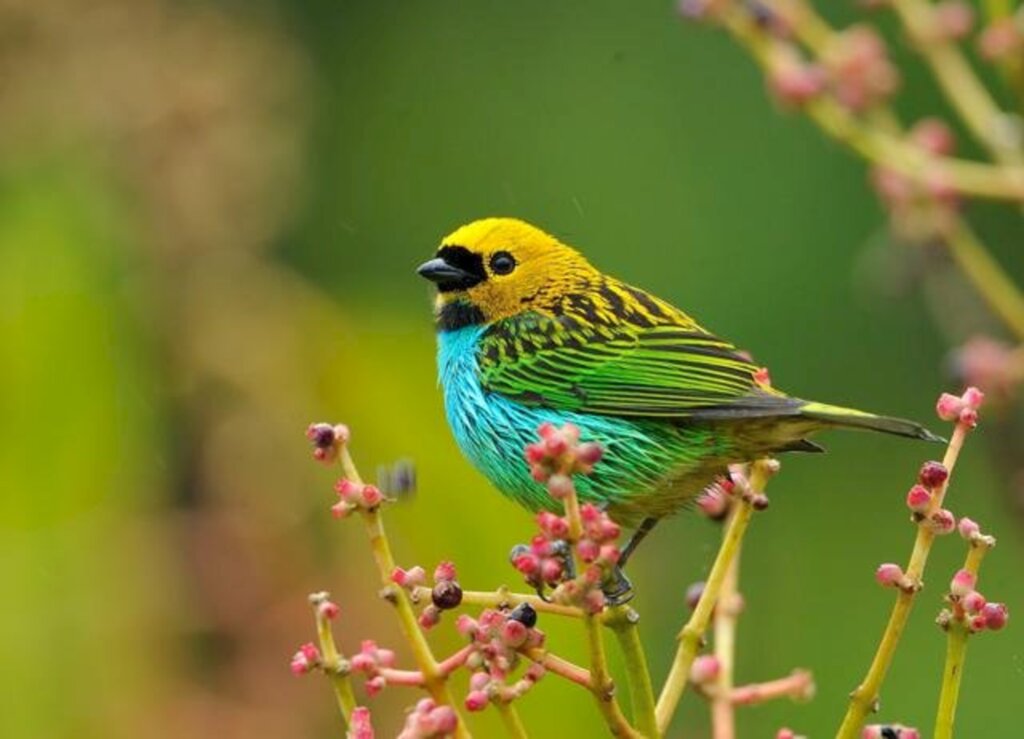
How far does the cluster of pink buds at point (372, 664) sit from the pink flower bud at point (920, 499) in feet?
1.97

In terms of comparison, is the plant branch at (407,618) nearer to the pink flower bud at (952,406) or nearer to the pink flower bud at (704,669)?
the pink flower bud at (704,669)

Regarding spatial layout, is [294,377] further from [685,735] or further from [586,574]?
[586,574]

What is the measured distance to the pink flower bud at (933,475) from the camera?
2356 millimetres

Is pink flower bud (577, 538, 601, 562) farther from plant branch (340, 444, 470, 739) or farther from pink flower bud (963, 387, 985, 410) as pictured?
pink flower bud (963, 387, 985, 410)

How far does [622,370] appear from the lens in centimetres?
365

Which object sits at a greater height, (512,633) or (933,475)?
(933,475)

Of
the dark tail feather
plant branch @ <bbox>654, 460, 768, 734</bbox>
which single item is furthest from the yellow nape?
plant branch @ <bbox>654, 460, 768, 734</bbox>


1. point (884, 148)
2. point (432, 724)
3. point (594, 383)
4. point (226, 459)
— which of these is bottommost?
point (226, 459)

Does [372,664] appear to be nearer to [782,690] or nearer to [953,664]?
[782,690]

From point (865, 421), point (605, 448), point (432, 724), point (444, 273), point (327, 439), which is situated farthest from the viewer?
point (444, 273)

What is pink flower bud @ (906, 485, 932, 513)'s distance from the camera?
2375 mm

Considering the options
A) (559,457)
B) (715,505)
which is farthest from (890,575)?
(715,505)

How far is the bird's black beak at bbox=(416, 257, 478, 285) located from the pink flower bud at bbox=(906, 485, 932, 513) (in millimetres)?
1652

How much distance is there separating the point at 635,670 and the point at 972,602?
0.41 metres
